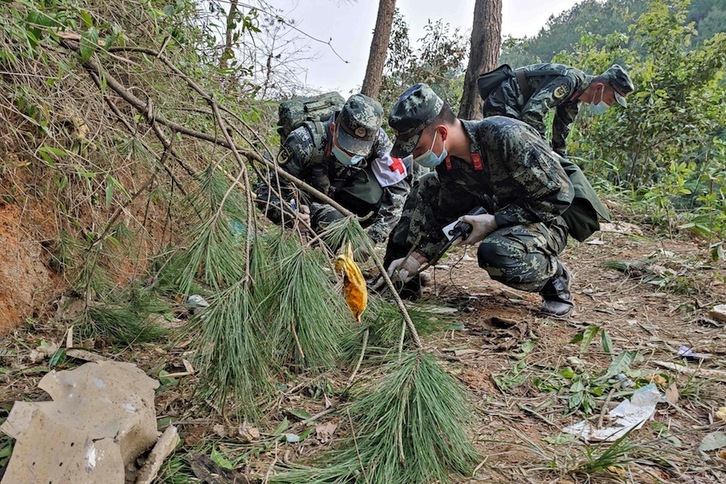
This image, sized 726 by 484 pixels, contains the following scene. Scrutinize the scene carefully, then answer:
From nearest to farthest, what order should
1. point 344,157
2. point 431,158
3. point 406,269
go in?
point 431,158 < point 406,269 < point 344,157

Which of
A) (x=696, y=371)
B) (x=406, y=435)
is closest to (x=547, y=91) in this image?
(x=696, y=371)

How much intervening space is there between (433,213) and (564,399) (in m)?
1.37

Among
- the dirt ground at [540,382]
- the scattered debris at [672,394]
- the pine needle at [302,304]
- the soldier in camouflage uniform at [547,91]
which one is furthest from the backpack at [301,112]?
the scattered debris at [672,394]

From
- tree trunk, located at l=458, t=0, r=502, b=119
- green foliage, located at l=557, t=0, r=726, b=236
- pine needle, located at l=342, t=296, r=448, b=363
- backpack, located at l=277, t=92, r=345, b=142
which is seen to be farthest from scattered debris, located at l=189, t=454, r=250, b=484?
green foliage, located at l=557, t=0, r=726, b=236

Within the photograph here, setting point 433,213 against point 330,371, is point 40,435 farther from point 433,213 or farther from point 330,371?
point 433,213

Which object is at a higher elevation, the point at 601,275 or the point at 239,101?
the point at 239,101

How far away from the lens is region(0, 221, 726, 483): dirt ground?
4.31ft

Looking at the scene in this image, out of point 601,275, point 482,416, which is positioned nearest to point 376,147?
point 601,275

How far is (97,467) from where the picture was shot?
1.02 meters

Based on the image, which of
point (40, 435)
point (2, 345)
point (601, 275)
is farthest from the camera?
point (601, 275)

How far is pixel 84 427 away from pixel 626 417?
1.50 m

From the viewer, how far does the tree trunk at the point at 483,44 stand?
5.06 m

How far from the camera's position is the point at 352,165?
10.6 feet

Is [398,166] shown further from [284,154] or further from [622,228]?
[622,228]
